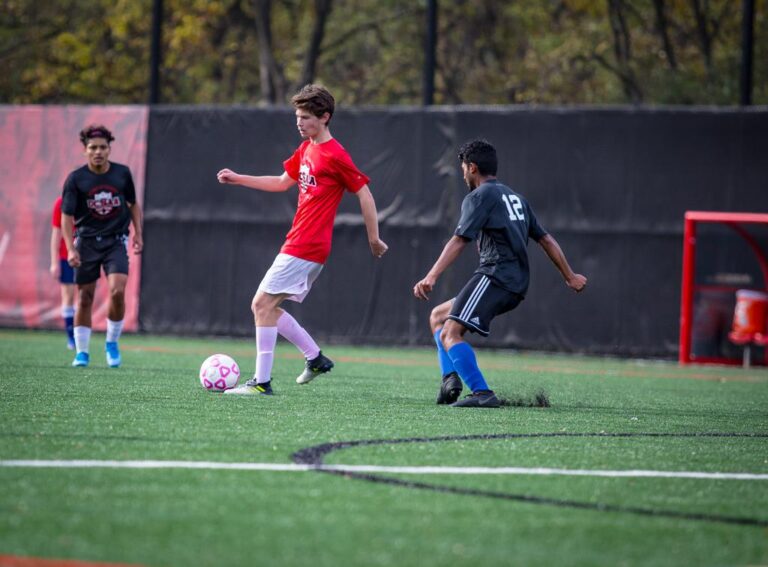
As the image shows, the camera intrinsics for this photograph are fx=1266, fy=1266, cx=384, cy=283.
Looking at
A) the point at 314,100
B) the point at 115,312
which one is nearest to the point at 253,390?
the point at 314,100

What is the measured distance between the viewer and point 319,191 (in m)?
8.93

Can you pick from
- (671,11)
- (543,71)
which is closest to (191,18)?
(543,71)

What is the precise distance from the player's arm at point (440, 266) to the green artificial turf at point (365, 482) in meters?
0.78

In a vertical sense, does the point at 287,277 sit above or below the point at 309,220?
below

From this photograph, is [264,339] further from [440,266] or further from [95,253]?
[95,253]

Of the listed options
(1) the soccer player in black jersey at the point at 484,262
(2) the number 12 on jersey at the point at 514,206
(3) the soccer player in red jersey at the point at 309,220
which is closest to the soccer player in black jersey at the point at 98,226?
(3) the soccer player in red jersey at the point at 309,220

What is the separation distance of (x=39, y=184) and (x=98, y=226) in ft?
25.6

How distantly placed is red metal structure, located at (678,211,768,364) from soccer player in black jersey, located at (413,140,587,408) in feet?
24.5

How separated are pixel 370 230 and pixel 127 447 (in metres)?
3.34

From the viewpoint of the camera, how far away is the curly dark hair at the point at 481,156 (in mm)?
8531

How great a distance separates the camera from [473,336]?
16.9 metres

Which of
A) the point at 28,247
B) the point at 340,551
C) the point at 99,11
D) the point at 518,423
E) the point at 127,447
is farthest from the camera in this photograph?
the point at 99,11

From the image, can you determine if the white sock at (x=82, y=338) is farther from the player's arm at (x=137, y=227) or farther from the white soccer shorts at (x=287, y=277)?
the white soccer shorts at (x=287, y=277)

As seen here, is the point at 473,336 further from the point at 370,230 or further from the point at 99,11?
the point at 99,11
